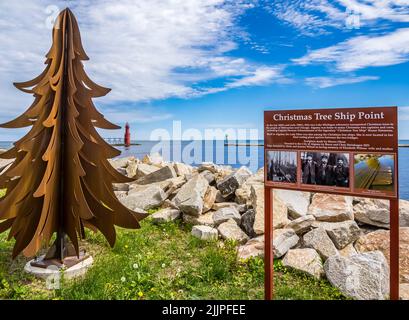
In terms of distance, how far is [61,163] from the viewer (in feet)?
16.1

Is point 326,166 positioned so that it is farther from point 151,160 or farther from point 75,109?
point 151,160

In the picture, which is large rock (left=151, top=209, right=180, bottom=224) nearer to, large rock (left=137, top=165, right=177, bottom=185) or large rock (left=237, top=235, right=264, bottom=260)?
large rock (left=237, top=235, right=264, bottom=260)

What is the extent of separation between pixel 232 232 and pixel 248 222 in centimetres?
58

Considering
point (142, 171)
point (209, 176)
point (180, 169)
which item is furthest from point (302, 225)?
point (142, 171)

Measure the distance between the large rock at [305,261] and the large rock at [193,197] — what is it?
2.51m

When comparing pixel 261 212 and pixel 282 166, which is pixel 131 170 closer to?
pixel 261 212

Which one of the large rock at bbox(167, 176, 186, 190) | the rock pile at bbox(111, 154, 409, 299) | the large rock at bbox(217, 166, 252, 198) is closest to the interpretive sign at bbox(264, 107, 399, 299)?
the rock pile at bbox(111, 154, 409, 299)

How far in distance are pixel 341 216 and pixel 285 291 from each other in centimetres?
252

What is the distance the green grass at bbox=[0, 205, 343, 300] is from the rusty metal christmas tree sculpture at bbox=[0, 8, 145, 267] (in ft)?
1.66

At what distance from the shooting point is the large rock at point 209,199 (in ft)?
25.8

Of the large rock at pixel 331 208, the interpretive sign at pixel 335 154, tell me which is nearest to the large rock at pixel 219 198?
the large rock at pixel 331 208

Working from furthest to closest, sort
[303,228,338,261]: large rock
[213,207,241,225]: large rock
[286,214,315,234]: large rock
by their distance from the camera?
[213,207,241,225]: large rock → [286,214,315,234]: large rock → [303,228,338,261]: large rock

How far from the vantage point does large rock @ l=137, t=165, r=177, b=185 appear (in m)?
10.6

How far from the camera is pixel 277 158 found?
4398 mm
